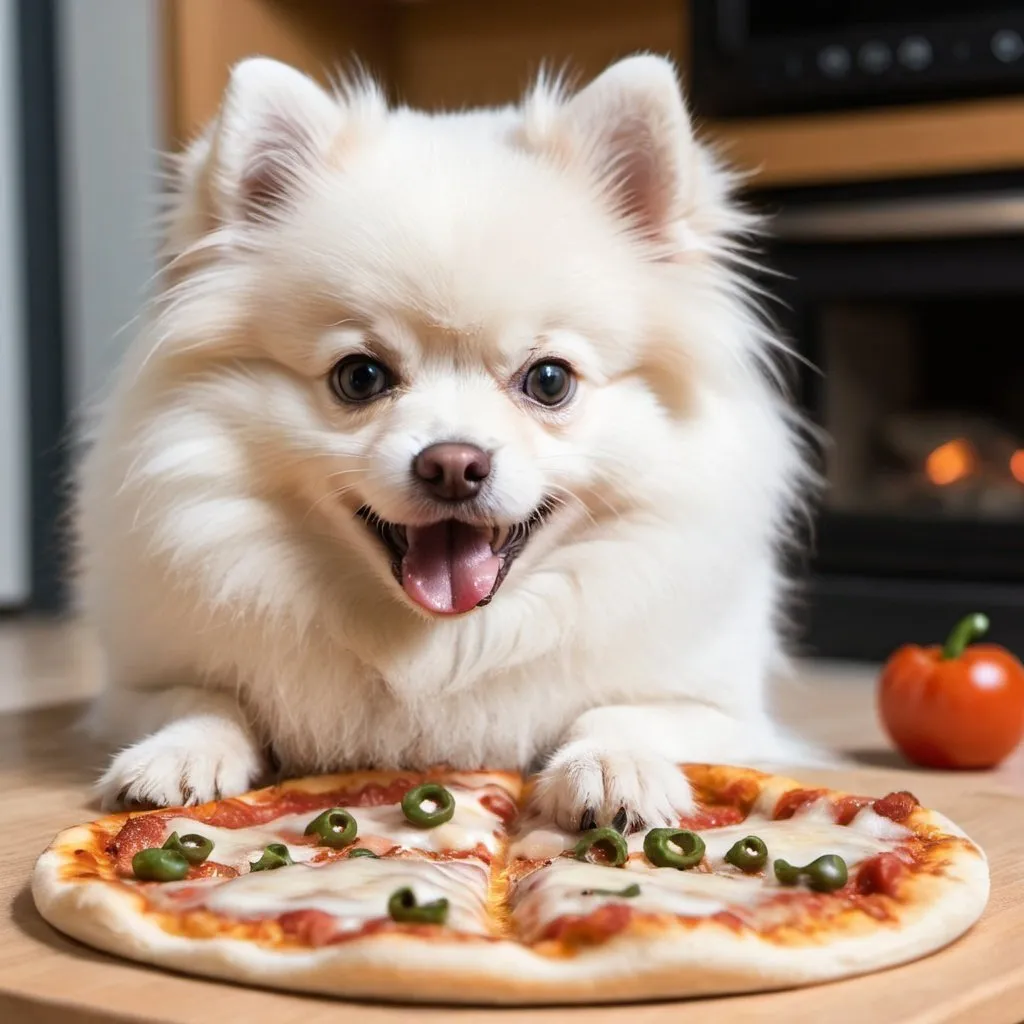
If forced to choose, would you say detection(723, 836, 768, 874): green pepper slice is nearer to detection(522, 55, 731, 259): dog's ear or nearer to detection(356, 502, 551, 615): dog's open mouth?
detection(356, 502, 551, 615): dog's open mouth

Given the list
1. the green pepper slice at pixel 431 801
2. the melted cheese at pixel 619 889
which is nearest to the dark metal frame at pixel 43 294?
the green pepper slice at pixel 431 801

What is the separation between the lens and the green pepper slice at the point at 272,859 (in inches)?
67.0

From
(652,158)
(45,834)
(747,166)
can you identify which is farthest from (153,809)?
(747,166)

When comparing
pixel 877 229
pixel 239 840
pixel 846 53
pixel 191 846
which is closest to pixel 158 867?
pixel 191 846

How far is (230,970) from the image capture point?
4.80 ft

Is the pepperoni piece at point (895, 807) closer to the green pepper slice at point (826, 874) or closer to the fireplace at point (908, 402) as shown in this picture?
the green pepper slice at point (826, 874)

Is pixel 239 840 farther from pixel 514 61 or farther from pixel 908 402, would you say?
pixel 514 61

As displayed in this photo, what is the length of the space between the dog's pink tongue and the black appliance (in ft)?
7.31

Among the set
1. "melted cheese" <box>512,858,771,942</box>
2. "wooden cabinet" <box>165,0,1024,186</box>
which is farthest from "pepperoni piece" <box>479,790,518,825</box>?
"wooden cabinet" <box>165,0,1024,186</box>

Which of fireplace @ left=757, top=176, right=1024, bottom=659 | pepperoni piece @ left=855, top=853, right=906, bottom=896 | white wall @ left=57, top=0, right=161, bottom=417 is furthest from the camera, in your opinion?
white wall @ left=57, top=0, right=161, bottom=417

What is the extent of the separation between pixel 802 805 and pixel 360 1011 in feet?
2.57

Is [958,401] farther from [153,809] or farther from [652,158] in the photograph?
[153,809]

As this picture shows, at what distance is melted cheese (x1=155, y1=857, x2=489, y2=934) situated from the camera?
1513 millimetres

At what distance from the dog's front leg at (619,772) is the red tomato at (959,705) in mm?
545
